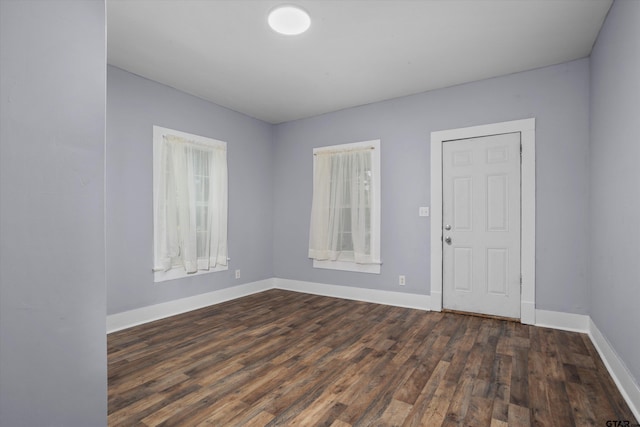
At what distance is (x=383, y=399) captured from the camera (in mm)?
2072

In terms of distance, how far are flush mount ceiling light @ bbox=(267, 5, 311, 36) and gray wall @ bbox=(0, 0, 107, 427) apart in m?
1.62

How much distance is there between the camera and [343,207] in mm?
4770

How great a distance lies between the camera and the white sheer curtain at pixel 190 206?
12.5ft

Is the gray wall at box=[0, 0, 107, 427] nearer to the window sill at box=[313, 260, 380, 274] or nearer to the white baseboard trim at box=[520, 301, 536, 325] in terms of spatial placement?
the window sill at box=[313, 260, 380, 274]

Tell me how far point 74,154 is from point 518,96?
4.12m

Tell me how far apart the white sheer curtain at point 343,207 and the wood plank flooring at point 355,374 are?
1.21 m

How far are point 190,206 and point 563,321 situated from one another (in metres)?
4.42

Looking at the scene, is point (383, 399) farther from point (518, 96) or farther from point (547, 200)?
point (518, 96)

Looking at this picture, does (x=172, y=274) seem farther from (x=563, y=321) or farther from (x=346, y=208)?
(x=563, y=321)

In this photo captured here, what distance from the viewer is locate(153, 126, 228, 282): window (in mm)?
3793

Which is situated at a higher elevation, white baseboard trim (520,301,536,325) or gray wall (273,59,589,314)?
gray wall (273,59,589,314)

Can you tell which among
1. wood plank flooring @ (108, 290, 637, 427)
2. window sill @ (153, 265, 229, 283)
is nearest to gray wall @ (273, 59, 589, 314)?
wood plank flooring @ (108, 290, 637, 427)

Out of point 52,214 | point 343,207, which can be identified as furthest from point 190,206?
point 52,214

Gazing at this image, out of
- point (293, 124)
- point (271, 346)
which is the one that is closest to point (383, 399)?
point (271, 346)
